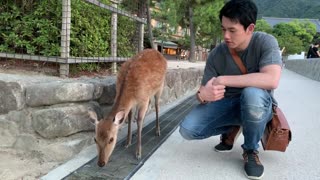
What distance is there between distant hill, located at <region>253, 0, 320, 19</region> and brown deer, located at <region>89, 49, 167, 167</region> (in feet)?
255

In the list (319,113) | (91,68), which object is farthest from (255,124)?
(319,113)

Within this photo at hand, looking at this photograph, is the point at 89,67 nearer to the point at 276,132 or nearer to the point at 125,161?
the point at 125,161

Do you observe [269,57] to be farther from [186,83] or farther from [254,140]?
[186,83]

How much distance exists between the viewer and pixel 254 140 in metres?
3.26

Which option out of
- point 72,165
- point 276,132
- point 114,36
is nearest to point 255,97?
→ point 276,132

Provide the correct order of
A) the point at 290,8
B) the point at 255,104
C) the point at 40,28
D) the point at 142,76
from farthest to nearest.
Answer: the point at 290,8
the point at 40,28
the point at 142,76
the point at 255,104

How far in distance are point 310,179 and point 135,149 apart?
1640 millimetres

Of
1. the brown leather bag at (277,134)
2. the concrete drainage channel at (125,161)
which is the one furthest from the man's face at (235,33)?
the concrete drainage channel at (125,161)

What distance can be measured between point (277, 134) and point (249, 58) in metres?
0.68

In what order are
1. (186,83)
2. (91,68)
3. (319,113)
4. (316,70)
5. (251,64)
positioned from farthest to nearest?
(316,70) → (186,83) → (319,113) → (91,68) → (251,64)

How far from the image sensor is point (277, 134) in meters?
3.27

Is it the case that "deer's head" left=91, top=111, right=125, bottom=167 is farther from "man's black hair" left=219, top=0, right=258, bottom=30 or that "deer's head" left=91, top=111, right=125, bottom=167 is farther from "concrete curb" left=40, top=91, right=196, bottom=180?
"man's black hair" left=219, top=0, right=258, bottom=30

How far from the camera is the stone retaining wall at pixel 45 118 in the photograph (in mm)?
3904

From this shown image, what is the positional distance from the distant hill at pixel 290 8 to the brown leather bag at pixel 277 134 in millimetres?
78695
